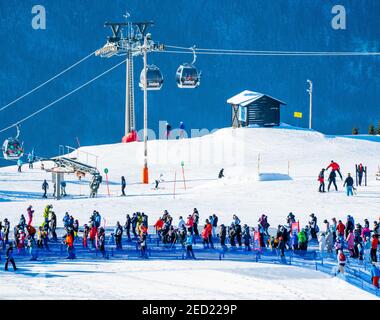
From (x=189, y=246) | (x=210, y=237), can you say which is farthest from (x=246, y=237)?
(x=189, y=246)

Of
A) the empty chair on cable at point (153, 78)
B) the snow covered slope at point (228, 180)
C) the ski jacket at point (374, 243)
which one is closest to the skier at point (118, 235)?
the snow covered slope at point (228, 180)

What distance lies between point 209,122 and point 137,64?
1182 cm

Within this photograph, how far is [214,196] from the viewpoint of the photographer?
37625 mm

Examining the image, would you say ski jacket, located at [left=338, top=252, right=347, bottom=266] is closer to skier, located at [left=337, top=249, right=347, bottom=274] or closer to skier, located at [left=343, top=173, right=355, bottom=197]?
skier, located at [left=337, top=249, right=347, bottom=274]

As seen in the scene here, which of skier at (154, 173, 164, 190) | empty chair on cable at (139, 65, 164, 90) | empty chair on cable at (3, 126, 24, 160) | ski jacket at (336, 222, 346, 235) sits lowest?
ski jacket at (336, 222, 346, 235)

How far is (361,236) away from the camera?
27.4 meters

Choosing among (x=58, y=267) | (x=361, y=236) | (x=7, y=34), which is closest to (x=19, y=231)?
(x=58, y=267)

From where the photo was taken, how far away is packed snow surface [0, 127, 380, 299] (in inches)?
931

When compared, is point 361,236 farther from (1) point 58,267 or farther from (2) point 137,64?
(2) point 137,64

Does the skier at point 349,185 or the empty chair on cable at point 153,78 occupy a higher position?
the empty chair on cable at point 153,78

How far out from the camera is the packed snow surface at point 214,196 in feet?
77.6

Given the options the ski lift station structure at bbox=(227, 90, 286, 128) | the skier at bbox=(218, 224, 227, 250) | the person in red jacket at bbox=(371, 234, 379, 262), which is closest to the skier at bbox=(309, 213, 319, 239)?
the skier at bbox=(218, 224, 227, 250)

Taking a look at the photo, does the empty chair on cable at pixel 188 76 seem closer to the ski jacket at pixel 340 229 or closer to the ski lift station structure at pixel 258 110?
the ski lift station structure at pixel 258 110

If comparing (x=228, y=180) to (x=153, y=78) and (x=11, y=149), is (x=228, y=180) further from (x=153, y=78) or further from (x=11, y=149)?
(x=153, y=78)
